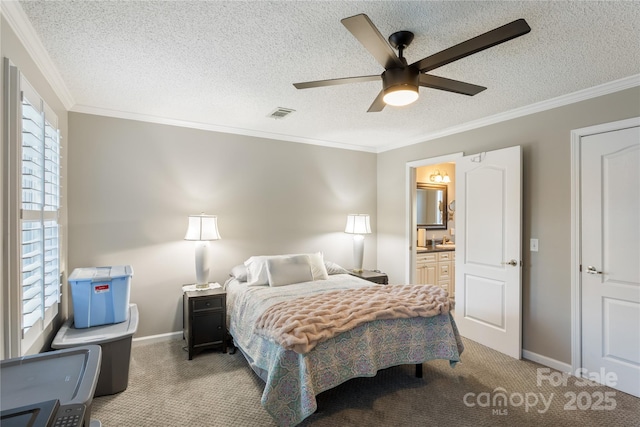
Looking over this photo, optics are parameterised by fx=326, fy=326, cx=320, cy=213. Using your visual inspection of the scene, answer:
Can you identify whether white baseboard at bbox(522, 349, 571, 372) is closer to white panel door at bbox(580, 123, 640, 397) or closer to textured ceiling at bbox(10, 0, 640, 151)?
white panel door at bbox(580, 123, 640, 397)

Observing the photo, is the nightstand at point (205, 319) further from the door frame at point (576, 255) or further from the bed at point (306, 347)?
the door frame at point (576, 255)

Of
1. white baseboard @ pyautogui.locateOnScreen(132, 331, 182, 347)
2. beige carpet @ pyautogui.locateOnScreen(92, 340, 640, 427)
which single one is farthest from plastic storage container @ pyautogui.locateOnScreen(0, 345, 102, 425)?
white baseboard @ pyautogui.locateOnScreen(132, 331, 182, 347)

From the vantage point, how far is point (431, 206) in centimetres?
563

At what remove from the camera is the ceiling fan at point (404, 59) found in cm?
148

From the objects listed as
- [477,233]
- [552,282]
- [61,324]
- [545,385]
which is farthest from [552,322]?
[61,324]

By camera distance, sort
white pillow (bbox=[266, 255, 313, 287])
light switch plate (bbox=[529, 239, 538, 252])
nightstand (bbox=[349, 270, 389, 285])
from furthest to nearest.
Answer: nightstand (bbox=[349, 270, 389, 285])
white pillow (bbox=[266, 255, 313, 287])
light switch plate (bbox=[529, 239, 538, 252])

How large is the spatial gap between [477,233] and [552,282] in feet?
2.66

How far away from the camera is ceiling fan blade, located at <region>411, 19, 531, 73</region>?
1422 mm

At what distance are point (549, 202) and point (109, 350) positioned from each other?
13.0ft

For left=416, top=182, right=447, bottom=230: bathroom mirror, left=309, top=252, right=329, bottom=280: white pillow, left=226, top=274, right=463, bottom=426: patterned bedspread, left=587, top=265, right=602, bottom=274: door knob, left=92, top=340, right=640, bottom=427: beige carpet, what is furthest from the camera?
left=416, top=182, right=447, bottom=230: bathroom mirror

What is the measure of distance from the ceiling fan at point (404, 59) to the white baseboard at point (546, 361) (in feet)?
8.43

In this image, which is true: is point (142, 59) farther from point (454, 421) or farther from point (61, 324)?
point (454, 421)

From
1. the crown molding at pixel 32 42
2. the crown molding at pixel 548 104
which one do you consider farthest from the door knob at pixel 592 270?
the crown molding at pixel 32 42

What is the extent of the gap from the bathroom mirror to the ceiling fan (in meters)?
3.52
